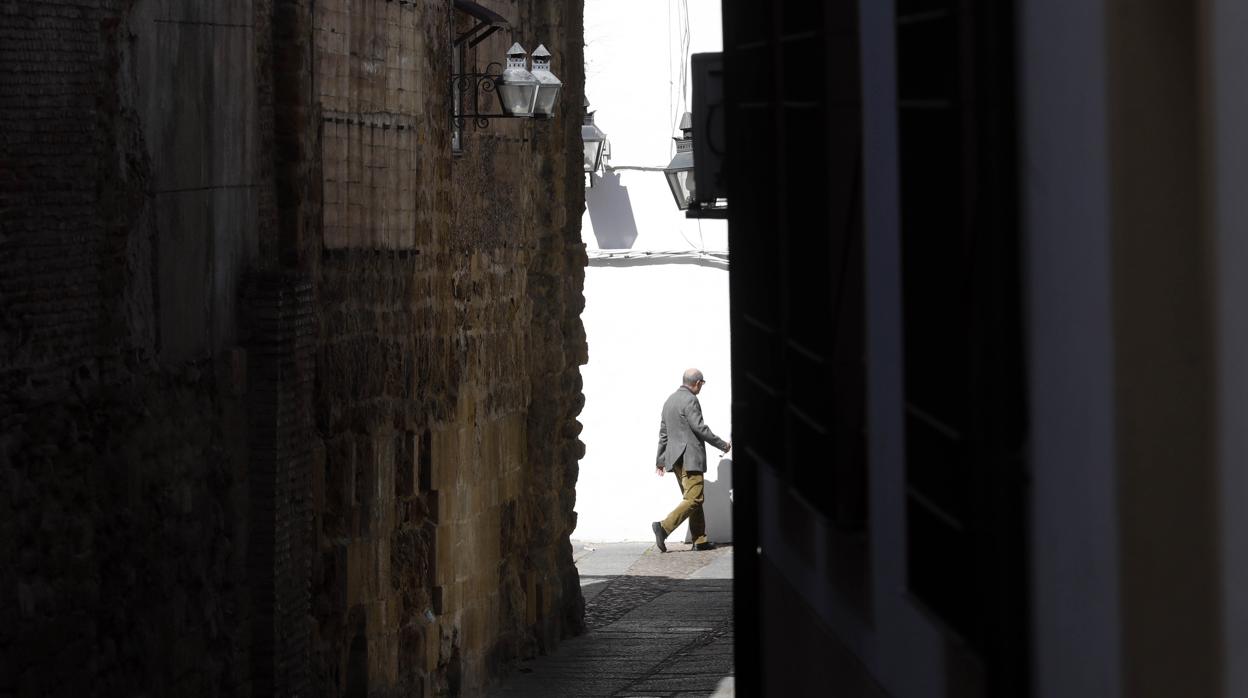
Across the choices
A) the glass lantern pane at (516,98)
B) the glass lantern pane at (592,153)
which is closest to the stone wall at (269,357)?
the glass lantern pane at (516,98)

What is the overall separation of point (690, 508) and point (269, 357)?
9436mm

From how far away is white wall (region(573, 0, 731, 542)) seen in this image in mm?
18328

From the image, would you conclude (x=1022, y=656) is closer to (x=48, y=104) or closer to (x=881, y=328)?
(x=881, y=328)

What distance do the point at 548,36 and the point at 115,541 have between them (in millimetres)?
7689

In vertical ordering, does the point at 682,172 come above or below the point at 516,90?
below

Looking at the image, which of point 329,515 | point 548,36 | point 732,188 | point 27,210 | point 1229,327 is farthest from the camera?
point 548,36

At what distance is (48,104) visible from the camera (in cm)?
562

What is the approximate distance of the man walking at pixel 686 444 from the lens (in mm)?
16578

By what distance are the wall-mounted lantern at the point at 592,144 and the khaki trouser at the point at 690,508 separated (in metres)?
2.93

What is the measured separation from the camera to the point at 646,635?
1292cm

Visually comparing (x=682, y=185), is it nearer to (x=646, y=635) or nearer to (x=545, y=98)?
(x=545, y=98)

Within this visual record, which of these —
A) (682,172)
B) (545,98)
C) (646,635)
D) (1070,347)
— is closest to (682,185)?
(682,172)

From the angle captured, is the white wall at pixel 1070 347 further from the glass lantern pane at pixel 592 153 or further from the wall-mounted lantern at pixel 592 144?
the glass lantern pane at pixel 592 153

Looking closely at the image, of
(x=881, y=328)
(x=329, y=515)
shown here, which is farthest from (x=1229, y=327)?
(x=329, y=515)
